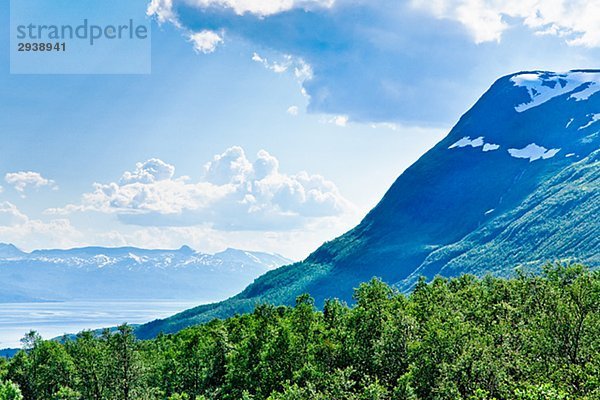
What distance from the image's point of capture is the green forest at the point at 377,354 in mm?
50938

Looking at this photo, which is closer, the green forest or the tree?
the green forest

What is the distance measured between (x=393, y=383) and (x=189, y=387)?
35.4m

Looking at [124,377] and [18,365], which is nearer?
[124,377]

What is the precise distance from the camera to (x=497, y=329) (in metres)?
58.9

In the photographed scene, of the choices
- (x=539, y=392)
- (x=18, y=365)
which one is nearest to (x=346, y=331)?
(x=539, y=392)

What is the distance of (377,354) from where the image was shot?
197 ft

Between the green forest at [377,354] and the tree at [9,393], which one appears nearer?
the green forest at [377,354]

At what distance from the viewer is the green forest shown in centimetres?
5094

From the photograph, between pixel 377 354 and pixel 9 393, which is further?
pixel 9 393

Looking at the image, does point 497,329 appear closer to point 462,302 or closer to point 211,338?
point 462,302

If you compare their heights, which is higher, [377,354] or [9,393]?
[377,354]

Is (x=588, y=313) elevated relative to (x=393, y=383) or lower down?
elevated

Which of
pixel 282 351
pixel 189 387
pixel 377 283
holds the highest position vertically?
pixel 377 283

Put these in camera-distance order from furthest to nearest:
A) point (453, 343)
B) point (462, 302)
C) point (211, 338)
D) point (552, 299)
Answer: point (211, 338)
point (462, 302)
point (552, 299)
point (453, 343)
